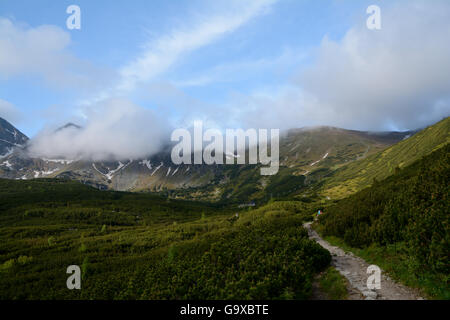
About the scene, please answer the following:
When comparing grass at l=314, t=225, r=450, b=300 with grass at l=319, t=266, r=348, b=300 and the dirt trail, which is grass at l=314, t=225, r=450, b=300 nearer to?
the dirt trail

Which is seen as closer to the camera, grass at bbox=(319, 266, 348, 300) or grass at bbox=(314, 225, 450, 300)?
grass at bbox=(314, 225, 450, 300)

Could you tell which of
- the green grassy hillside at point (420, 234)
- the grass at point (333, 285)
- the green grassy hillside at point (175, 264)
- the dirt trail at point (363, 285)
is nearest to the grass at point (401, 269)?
the green grassy hillside at point (420, 234)

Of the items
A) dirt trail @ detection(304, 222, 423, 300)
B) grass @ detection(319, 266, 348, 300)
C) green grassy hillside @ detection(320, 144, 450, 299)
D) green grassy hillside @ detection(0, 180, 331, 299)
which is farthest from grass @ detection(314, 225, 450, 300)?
green grassy hillside @ detection(0, 180, 331, 299)

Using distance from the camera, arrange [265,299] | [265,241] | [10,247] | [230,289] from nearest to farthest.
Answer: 1. [265,299]
2. [230,289]
3. [265,241]
4. [10,247]

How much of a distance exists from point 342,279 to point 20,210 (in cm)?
19012

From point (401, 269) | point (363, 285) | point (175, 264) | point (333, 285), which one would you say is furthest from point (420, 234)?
point (175, 264)

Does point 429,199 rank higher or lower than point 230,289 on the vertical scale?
higher

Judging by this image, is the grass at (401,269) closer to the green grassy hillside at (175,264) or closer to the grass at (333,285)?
the grass at (333,285)

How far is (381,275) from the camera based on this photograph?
13.8 m

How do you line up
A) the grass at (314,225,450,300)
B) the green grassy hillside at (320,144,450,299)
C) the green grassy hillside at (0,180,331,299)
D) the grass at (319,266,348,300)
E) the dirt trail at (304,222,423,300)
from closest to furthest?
the grass at (314,225,450,300) < the green grassy hillside at (320,144,450,299) < the dirt trail at (304,222,423,300) < the green grassy hillside at (0,180,331,299) < the grass at (319,266,348,300)

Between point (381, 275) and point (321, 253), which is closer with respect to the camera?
point (381, 275)

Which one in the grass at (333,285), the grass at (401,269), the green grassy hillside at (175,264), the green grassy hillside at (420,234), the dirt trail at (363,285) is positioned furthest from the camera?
the grass at (333,285)
